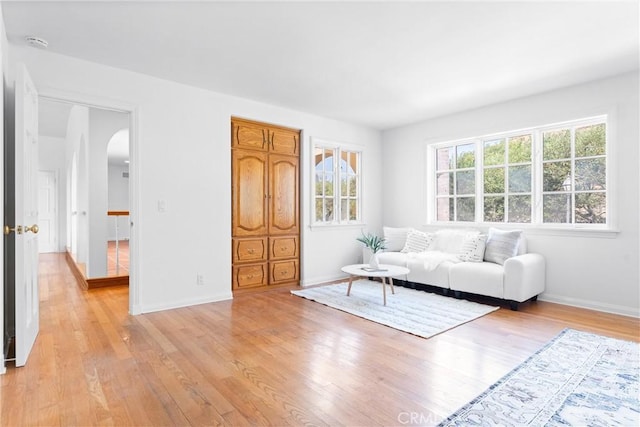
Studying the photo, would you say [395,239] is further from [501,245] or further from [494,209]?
[501,245]

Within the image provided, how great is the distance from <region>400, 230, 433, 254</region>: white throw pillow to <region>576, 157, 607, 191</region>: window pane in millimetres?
1942

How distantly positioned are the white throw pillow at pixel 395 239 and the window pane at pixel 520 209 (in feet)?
4.80

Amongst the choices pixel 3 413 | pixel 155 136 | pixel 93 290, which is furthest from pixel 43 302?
pixel 3 413

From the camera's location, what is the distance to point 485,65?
348cm

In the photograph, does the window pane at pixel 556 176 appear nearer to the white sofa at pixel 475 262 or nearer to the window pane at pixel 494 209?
the window pane at pixel 494 209

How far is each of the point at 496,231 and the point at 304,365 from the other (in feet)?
10.5

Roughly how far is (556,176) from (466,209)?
1227 mm

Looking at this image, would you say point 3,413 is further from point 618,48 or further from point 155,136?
point 618,48

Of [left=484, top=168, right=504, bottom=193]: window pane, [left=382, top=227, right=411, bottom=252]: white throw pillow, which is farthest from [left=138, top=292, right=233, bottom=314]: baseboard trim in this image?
[left=484, top=168, right=504, bottom=193]: window pane

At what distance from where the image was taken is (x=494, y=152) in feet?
16.0

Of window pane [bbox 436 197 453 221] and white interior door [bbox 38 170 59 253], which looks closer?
window pane [bbox 436 197 453 221]

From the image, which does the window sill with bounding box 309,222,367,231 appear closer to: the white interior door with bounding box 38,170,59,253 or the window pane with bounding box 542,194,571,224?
the window pane with bounding box 542,194,571,224

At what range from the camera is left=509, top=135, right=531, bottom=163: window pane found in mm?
4539

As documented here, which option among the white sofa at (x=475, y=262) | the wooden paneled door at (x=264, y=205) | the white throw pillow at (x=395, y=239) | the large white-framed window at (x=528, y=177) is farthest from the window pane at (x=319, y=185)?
the large white-framed window at (x=528, y=177)
